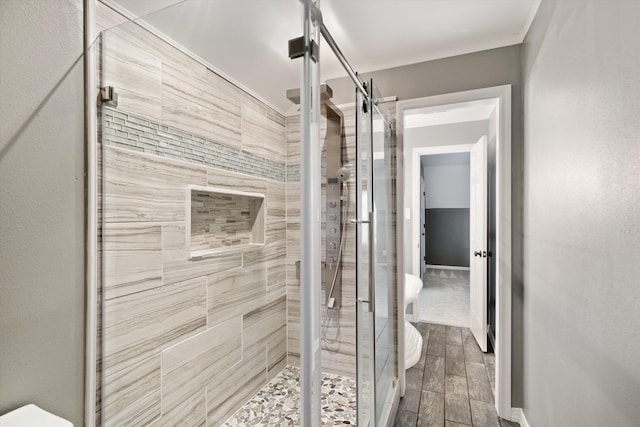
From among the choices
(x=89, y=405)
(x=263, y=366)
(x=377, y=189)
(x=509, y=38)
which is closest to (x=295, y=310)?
(x=263, y=366)

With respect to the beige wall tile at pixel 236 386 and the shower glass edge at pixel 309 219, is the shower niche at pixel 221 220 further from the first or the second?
the beige wall tile at pixel 236 386

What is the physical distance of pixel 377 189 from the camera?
177 cm

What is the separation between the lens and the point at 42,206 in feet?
3.13

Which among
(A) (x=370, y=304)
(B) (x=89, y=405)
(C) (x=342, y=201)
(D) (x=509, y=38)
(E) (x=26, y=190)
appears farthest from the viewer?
(D) (x=509, y=38)

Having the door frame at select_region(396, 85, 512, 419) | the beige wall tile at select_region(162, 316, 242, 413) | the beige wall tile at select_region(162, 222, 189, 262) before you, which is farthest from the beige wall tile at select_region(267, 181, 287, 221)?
the door frame at select_region(396, 85, 512, 419)

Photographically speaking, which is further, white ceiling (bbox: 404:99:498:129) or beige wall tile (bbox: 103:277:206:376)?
white ceiling (bbox: 404:99:498:129)

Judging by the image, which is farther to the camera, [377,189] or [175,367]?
[377,189]

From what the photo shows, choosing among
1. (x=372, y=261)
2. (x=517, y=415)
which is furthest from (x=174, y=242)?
(x=517, y=415)

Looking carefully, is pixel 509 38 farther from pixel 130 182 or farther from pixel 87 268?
pixel 87 268

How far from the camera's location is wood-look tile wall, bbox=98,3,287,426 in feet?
3.16

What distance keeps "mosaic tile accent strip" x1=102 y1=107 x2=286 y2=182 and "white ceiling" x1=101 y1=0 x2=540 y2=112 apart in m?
0.19

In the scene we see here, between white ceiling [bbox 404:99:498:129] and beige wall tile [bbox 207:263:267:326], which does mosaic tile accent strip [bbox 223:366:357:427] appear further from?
white ceiling [bbox 404:99:498:129]

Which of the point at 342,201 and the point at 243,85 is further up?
the point at 243,85

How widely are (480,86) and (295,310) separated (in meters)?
2.00
